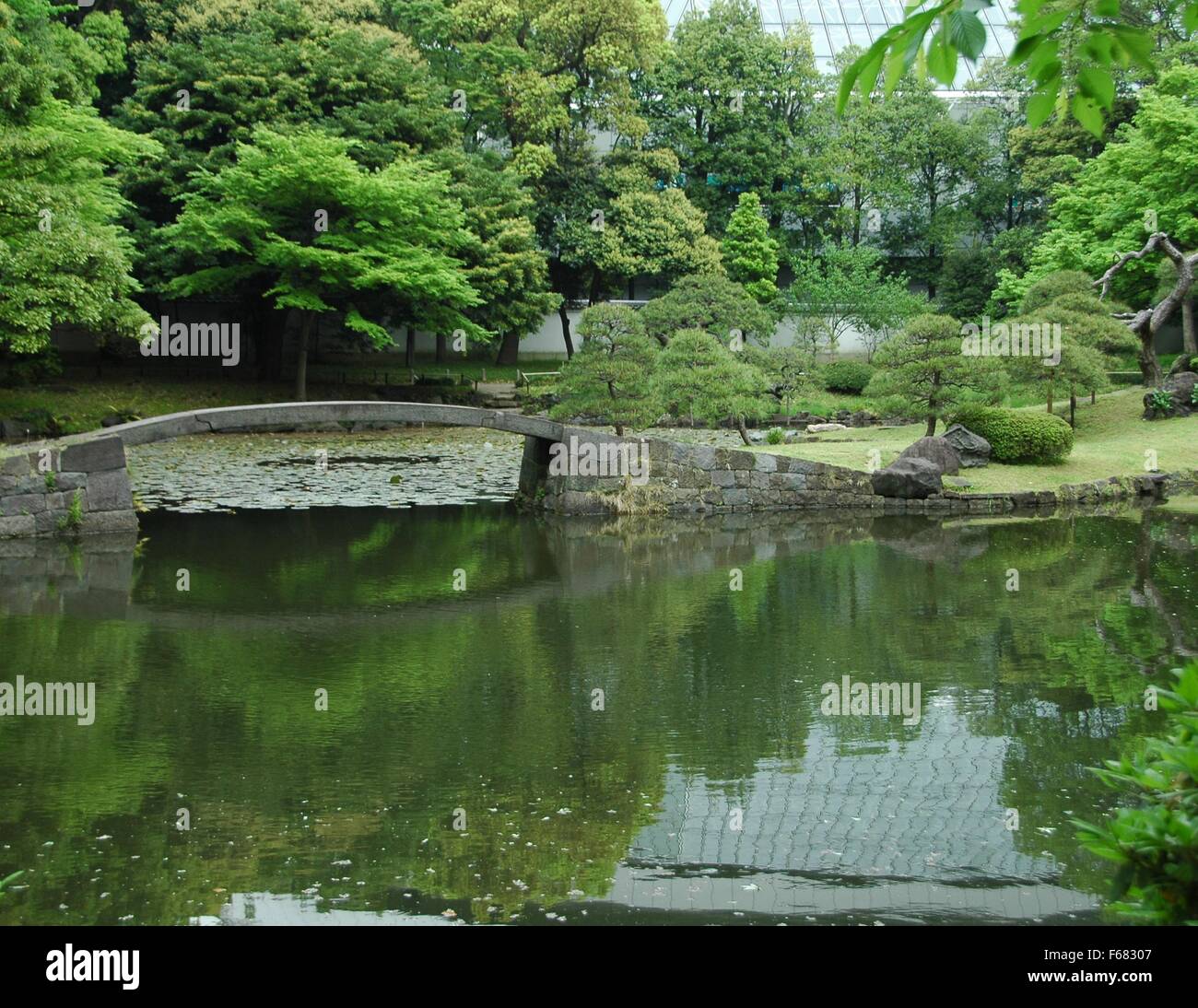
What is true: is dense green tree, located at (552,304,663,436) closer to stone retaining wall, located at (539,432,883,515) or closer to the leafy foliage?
stone retaining wall, located at (539,432,883,515)

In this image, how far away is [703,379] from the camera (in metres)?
20.7

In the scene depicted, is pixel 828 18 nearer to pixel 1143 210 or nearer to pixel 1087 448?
pixel 1143 210

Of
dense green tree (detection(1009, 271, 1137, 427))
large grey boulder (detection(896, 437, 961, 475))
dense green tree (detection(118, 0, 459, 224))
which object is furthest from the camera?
dense green tree (detection(118, 0, 459, 224))

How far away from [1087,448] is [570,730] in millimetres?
16795

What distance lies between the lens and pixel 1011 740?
8.10m

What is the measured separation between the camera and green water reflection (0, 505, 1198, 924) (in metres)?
5.95

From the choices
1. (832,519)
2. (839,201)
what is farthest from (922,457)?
(839,201)

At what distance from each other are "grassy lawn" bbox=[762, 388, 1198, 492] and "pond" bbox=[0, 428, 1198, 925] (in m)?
4.33

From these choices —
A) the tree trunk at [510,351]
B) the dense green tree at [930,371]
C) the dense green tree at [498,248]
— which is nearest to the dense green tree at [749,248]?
the tree trunk at [510,351]

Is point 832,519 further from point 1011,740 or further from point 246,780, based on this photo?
point 246,780

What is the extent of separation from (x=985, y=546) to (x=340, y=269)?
56.2 feet

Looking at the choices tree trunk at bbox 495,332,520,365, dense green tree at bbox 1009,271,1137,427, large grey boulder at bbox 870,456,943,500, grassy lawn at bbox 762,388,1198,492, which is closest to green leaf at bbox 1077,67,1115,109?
large grey boulder at bbox 870,456,943,500

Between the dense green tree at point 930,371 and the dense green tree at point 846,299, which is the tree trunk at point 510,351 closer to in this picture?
the dense green tree at point 846,299

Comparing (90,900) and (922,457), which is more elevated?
(922,457)
